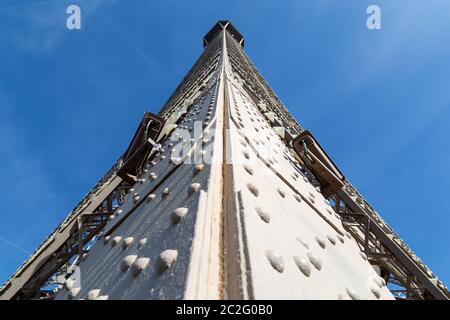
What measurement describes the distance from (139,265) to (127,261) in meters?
0.13

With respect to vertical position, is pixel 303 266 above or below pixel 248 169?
below

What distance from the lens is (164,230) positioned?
1.42m

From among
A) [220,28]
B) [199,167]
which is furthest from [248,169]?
[220,28]

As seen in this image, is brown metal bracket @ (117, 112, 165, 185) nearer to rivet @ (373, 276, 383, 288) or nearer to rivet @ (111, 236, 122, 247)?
rivet @ (111, 236, 122, 247)

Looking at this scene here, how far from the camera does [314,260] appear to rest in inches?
55.6

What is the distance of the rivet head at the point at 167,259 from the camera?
1.13 metres

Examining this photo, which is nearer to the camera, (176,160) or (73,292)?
(73,292)

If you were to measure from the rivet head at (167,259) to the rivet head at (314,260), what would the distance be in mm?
526

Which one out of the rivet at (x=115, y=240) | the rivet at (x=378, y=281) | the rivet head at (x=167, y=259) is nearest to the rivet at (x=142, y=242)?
the rivet head at (x=167, y=259)

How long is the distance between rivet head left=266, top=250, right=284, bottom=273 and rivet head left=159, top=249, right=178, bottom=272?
28 cm

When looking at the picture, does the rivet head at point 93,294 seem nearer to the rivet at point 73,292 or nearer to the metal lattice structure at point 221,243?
the metal lattice structure at point 221,243

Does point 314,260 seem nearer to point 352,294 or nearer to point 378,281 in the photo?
point 352,294

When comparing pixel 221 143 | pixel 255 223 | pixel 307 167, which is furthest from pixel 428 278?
pixel 255 223
